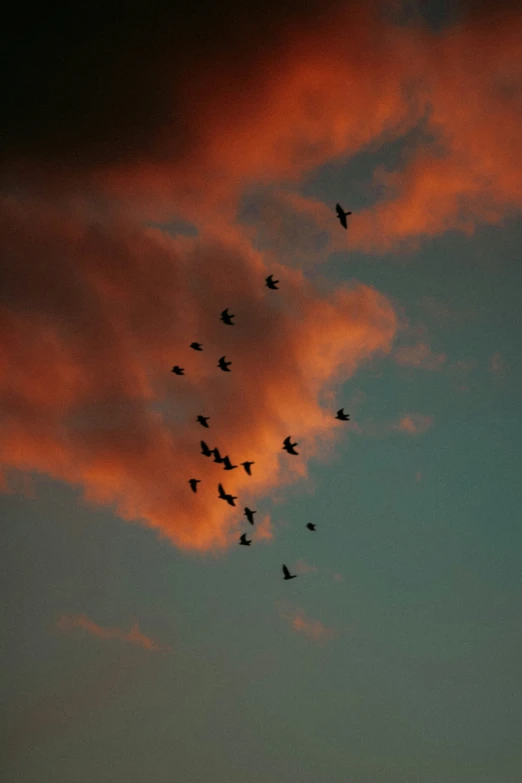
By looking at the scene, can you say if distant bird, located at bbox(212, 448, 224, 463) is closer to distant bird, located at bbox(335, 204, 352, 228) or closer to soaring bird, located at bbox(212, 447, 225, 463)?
soaring bird, located at bbox(212, 447, 225, 463)

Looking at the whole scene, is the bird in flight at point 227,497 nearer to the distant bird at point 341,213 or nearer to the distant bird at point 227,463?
the distant bird at point 227,463

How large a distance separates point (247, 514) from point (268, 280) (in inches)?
842

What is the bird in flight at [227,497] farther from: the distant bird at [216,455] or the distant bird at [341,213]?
the distant bird at [341,213]

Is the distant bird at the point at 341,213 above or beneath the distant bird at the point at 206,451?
above

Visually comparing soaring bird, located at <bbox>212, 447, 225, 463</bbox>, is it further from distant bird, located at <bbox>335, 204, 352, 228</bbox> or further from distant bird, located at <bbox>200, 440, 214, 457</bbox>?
distant bird, located at <bbox>335, 204, 352, 228</bbox>

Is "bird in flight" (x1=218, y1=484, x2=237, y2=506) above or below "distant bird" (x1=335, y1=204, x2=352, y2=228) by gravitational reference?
below

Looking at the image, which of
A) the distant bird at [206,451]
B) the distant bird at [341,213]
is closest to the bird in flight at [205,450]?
the distant bird at [206,451]

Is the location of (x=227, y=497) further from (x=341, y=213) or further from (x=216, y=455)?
(x=341, y=213)

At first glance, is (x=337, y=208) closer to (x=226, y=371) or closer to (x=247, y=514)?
(x=226, y=371)

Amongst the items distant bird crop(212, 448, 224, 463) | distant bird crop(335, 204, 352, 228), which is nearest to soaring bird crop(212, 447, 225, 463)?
distant bird crop(212, 448, 224, 463)

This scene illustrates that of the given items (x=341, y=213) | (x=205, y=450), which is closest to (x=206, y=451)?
Result: (x=205, y=450)

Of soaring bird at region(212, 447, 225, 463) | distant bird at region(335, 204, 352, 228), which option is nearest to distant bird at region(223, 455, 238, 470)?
soaring bird at region(212, 447, 225, 463)

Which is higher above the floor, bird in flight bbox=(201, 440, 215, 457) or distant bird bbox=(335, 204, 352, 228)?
distant bird bbox=(335, 204, 352, 228)

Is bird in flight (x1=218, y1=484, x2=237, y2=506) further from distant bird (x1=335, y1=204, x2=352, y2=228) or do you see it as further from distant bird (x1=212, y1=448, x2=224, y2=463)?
distant bird (x1=335, y1=204, x2=352, y2=228)
